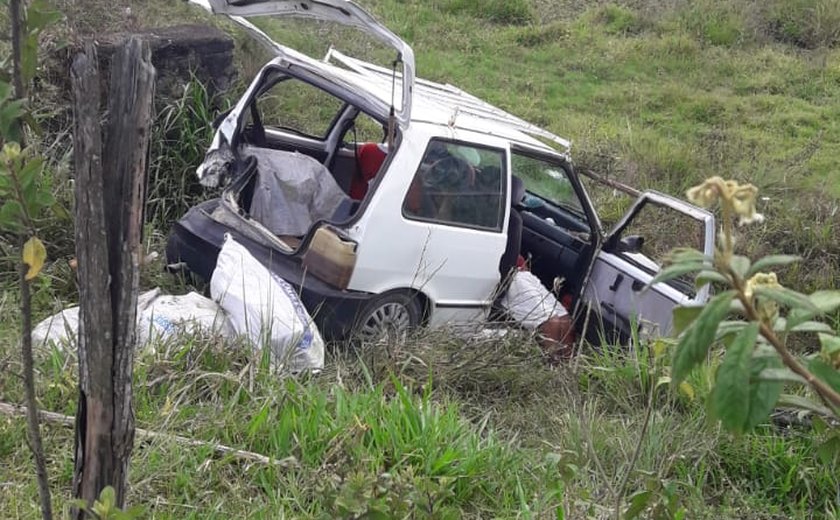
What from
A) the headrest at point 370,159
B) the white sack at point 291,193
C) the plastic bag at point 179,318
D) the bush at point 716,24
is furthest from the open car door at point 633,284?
the bush at point 716,24

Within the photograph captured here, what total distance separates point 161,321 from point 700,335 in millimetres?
3374

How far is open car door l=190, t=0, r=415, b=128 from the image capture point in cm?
443

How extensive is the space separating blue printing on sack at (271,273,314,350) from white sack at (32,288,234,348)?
12.1 inches

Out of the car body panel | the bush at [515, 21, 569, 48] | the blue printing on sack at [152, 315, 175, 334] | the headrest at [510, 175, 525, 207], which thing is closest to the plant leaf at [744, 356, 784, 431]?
the blue printing on sack at [152, 315, 175, 334]

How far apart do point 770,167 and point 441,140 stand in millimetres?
4923

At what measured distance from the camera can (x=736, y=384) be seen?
1135 millimetres

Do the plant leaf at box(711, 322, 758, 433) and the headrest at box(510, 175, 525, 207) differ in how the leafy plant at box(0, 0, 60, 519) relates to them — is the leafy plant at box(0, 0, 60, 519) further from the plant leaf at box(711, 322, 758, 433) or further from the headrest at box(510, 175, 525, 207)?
the headrest at box(510, 175, 525, 207)

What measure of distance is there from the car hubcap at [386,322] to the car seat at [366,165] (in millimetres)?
1086

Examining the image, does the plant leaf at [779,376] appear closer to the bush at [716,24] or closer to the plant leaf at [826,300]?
the plant leaf at [826,300]

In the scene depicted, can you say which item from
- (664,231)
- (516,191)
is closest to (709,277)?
(516,191)

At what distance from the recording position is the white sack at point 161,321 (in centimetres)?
389

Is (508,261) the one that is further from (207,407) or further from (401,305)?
(207,407)

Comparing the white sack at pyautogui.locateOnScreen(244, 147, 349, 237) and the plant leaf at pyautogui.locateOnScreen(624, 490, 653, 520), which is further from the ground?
the plant leaf at pyautogui.locateOnScreen(624, 490, 653, 520)

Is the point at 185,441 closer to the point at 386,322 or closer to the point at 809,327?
the point at 386,322
